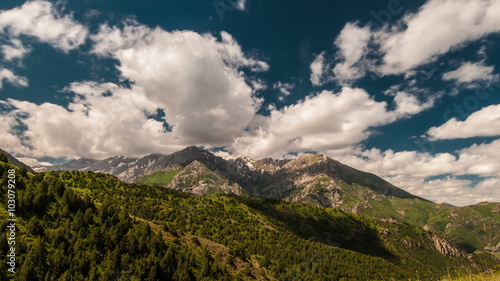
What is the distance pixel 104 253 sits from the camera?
7819 cm

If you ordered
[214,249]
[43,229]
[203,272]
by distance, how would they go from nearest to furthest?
1. [43,229]
2. [203,272]
3. [214,249]

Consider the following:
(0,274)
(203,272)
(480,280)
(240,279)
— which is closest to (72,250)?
(0,274)

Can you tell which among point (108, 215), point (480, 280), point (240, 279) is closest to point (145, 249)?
point (108, 215)

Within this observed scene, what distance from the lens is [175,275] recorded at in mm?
87188

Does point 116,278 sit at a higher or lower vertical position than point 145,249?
lower

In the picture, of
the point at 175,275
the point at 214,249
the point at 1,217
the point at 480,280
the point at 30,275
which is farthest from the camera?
the point at 214,249

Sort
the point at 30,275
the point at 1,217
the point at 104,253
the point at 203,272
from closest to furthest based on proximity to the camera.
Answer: the point at 30,275 < the point at 1,217 < the point at 104,253 < the point at 203,272

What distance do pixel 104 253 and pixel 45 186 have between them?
110 ft

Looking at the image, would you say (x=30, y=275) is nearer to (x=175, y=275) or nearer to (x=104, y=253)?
(x=104, y=253)

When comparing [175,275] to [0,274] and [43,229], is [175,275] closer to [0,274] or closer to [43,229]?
[43,229]

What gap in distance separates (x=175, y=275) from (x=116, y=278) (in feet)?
68.1

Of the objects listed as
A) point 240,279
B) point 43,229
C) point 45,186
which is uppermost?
point 45,186

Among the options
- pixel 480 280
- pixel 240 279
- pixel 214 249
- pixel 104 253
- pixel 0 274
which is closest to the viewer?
pixel 480 280

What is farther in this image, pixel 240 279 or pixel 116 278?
pixel 240 279
